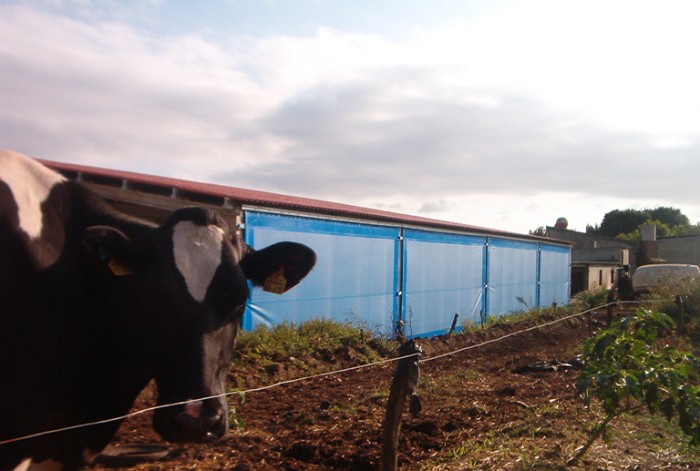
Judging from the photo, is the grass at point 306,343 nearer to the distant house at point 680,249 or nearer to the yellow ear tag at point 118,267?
the yellow ear tag at point 118,267

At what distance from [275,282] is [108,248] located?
103 centimetres

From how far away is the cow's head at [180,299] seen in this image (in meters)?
2.78

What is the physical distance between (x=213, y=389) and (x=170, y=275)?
57cm

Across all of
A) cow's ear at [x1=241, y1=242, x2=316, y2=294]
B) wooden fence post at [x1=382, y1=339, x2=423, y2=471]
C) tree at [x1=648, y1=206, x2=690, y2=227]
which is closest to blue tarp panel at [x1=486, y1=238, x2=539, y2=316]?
wooden fence post at [x1=382, y1=339, x2=423, y2=471]

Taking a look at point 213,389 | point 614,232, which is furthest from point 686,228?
point 213,389

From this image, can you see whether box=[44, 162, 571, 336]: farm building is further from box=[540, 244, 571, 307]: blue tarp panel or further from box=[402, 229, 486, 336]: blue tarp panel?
box=[540, 244, 571, 307]: blue tarp panel

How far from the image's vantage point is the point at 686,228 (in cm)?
7112

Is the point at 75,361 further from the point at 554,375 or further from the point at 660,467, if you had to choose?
the point at 554,375

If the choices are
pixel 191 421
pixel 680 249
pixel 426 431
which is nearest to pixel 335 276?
pixel 426 431

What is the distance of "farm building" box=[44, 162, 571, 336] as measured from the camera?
10180mm

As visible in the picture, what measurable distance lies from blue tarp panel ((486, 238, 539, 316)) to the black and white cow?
15.4 m

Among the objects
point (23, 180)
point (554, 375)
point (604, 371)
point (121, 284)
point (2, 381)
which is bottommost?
point (554, 375)

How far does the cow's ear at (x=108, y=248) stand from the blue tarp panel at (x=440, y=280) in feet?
35.7

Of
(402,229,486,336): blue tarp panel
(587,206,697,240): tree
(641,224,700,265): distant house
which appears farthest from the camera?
(587,206,697,240): tree
